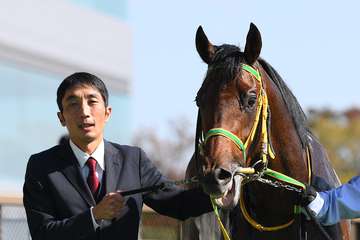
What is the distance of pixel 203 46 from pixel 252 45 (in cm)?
29

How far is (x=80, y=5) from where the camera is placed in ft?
70.4

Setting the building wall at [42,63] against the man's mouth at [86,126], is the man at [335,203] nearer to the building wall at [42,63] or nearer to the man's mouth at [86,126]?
the man's mouth at [86,126]

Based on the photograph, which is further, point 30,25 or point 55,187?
point 30,25

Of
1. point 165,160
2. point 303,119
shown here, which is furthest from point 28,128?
point 165,160

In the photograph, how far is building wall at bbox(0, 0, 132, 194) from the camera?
1848cm

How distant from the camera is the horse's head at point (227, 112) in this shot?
4.38 m

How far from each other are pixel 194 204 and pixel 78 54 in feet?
54.0

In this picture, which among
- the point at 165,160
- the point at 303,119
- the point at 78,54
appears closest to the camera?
the point at 303,119

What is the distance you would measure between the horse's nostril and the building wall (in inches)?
524

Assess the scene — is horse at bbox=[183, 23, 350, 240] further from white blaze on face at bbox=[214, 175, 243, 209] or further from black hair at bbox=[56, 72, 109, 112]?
black hair at bbox=[56, 72, 109, 112]

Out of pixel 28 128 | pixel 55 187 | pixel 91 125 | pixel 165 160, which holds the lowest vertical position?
pixel 165 160

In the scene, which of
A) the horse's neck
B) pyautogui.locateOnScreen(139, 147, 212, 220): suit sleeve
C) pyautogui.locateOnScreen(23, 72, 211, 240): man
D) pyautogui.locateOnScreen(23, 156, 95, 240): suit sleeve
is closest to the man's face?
pyautogui.locateOnScreen(23, 72, 211, 240): man

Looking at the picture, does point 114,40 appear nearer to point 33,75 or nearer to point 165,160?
point 33,75

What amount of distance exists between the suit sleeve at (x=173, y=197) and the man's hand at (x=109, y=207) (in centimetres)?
50
